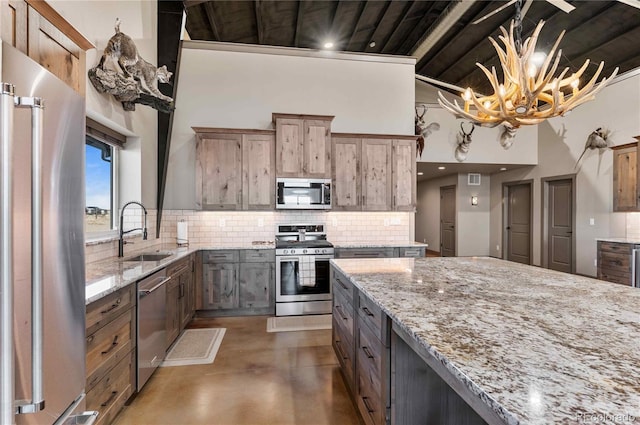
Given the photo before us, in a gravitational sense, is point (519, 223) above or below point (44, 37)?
below

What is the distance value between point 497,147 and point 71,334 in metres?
7.43

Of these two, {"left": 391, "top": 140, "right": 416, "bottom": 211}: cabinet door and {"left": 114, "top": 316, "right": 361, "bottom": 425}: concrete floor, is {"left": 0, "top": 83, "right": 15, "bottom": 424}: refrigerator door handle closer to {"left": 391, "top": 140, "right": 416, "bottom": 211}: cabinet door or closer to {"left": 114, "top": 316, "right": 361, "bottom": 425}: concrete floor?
{"left": 114, "top": 316, "right": 361, "bottom": 425}: concrete floor

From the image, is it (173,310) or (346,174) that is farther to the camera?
(346,174)

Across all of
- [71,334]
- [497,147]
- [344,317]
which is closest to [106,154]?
[71,334]

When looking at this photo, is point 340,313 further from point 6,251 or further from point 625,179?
point 625,179

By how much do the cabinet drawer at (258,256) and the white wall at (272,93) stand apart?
1.18 metres

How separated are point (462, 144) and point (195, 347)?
5.89 metres

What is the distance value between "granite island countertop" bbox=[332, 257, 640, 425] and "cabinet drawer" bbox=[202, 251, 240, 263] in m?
2.45

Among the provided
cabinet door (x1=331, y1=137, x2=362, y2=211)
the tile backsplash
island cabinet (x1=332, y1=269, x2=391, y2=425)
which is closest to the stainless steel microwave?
cabinet door (x1=331, y1=137, x2=362, y2=211)

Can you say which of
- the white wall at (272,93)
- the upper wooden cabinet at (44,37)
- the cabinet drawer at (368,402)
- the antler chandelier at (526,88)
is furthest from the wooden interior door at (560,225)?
the upper wooden cabinet at (44,37)

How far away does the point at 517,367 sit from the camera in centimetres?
81

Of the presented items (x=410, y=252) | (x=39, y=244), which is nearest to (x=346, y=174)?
(x=410, y=252)

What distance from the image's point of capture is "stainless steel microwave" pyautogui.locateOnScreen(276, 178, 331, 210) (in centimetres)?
425

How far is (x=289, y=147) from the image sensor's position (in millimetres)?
4254
